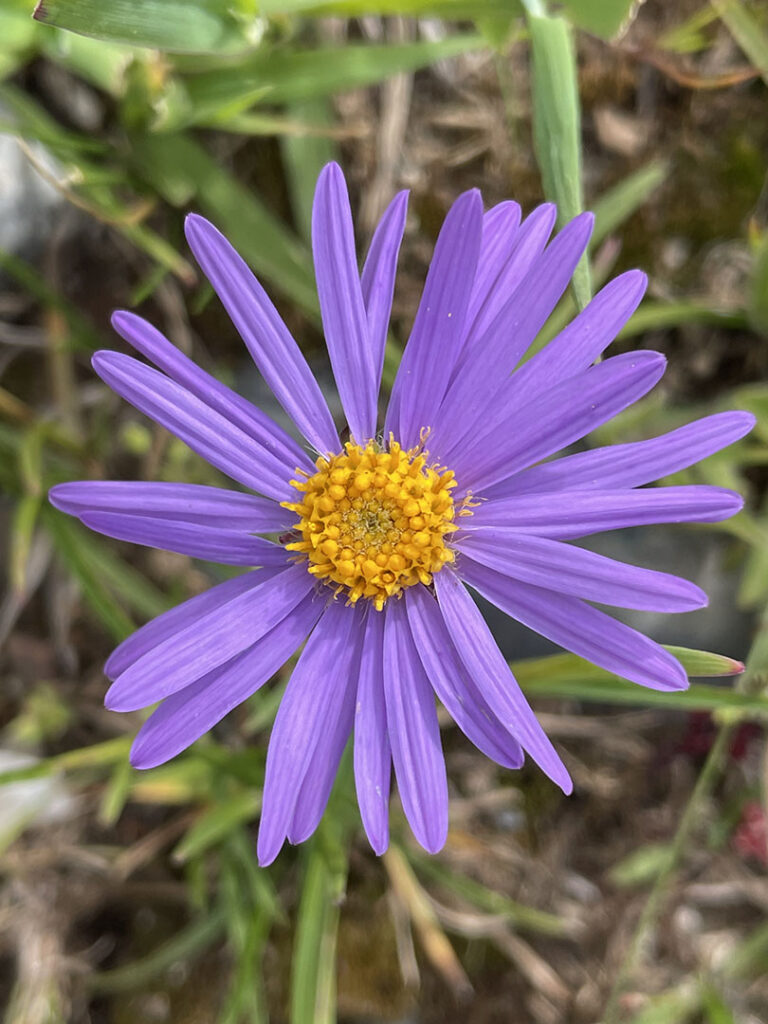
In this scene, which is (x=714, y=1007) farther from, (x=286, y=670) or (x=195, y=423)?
(x=195, y=423)

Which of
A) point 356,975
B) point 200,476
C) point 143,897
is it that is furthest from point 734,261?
point 143,897

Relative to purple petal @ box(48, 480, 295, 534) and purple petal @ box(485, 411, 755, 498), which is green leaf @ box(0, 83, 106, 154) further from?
purple petal @ box(485, 411, 755, 498)

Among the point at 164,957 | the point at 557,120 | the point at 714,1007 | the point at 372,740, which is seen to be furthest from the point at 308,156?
the point at 714,1007

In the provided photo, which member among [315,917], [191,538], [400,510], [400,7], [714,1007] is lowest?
[714,1007]

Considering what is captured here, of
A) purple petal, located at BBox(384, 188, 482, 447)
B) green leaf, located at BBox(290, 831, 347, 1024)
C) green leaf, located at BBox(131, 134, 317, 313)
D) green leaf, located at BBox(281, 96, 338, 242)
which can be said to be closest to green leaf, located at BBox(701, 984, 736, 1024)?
green leaf, located at BBox(290, 831, 347, 1024)

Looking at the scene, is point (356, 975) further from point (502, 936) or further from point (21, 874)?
point (21, 874)

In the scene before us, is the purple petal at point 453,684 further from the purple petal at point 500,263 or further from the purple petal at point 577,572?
the purple petal at point 500,263
